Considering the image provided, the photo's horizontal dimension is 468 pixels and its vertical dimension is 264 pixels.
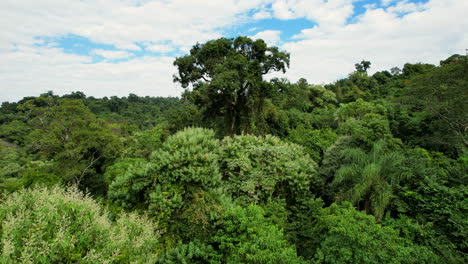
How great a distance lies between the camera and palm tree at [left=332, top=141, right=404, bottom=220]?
5367 mm

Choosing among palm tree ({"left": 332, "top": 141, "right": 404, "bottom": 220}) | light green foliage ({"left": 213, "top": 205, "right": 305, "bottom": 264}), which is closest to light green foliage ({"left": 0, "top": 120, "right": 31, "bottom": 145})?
light green foliage ({"left": 213, "top": 205, "right": 305, "bottom": 264})

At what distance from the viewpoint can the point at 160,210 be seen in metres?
5.26

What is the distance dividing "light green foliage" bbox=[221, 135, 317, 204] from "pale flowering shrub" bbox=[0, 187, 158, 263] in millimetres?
2991

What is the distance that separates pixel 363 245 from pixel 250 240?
6.80ft

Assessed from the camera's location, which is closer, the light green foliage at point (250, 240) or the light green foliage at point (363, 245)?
the light green foliage at point (363, 245)

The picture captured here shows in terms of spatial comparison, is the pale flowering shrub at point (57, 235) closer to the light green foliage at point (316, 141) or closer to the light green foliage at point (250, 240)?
the light green foliage at point (250, 240)

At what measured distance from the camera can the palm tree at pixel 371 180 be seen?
5367 mm

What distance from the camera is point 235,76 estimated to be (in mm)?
10750

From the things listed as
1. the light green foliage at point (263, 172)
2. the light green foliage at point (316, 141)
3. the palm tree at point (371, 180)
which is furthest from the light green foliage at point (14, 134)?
the palm tree at point (371, 180)

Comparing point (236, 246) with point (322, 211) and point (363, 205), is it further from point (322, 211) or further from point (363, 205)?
point (363, 205)

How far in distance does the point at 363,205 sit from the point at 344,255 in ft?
9.69

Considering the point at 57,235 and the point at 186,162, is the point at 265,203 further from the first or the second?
the point at 57,235

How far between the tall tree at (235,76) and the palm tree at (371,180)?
6.63 metres

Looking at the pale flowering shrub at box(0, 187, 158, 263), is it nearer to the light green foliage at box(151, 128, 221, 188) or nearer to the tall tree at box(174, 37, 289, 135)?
the light green foliage at box(151, 128, 221, 188)
